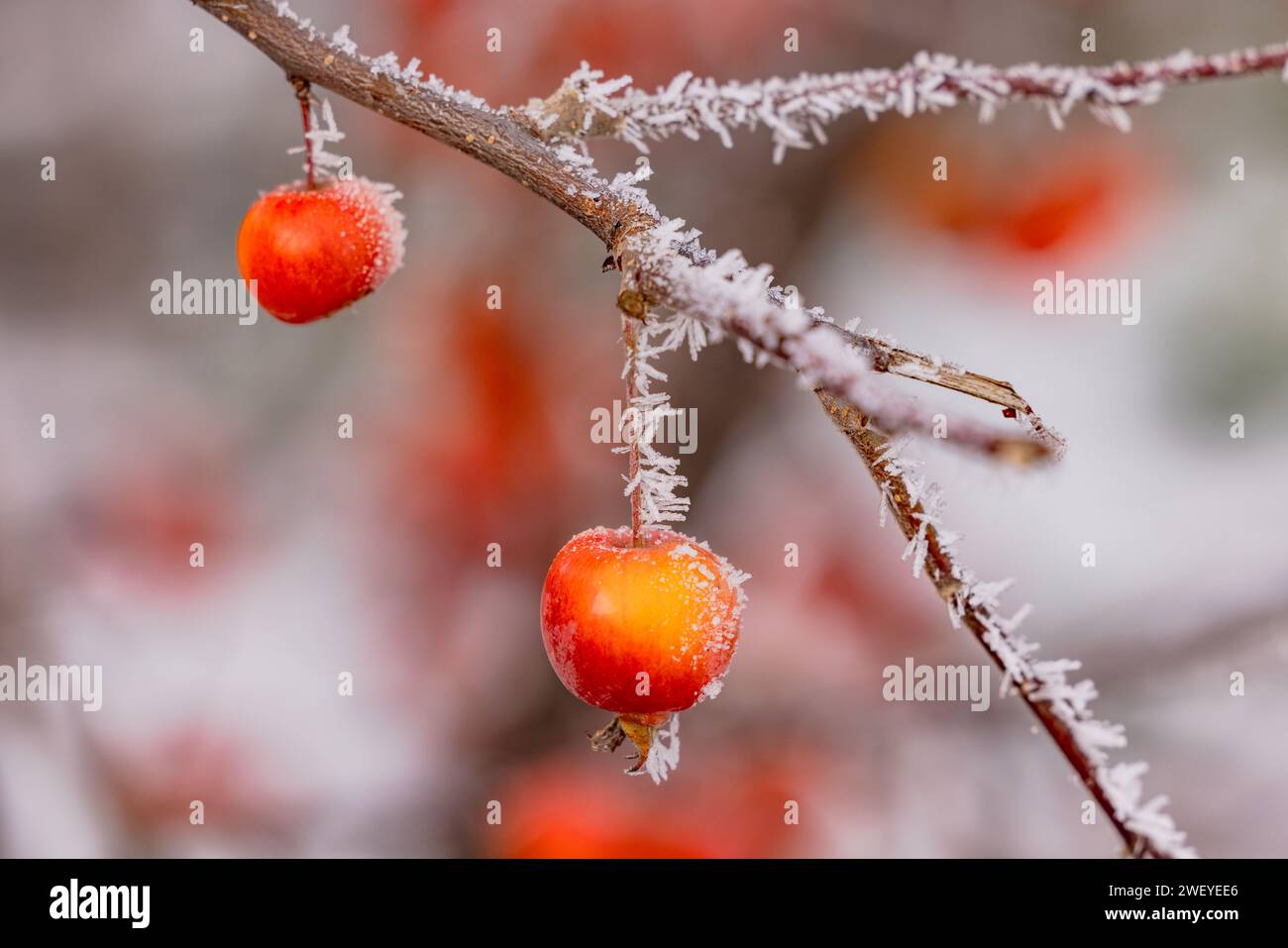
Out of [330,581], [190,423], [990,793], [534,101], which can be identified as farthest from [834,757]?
[534,101]

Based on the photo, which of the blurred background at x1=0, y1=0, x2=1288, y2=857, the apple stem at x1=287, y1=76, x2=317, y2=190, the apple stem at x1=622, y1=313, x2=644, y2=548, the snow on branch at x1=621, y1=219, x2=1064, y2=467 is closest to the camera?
the snow on branch at x1=621, y1=219, x2=1064, y2=467

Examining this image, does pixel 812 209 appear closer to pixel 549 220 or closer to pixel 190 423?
pixel 549 220

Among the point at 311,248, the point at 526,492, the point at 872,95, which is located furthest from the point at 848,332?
the point at 526,492

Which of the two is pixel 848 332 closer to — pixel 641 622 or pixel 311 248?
pixel 641 622

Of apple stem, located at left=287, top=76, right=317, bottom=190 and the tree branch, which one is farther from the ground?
apple stem, located at left=287, top=76, right=317, bottom=190

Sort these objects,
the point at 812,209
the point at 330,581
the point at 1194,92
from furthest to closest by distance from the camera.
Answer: the point at 330,581 → the point at 1194,92 → the point at 812,209

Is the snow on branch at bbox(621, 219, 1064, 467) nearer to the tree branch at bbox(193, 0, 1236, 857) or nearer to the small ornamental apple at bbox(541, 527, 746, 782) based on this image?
the tree branch at bbox(193, 0, 1236, 857)

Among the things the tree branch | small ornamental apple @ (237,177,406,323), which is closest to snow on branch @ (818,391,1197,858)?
the tree branch
